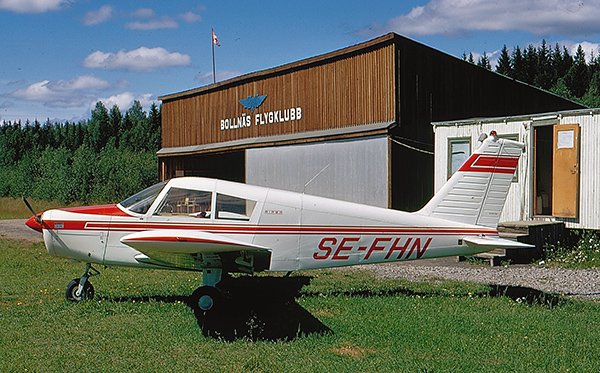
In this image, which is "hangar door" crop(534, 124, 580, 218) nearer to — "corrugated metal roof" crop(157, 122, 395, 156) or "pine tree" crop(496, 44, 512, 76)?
"corrugated metal roof" crop(157, 122, 395, 156)

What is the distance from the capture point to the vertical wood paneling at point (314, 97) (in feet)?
52.8

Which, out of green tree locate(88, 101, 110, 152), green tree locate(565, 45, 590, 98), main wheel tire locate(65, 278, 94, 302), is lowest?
main wheel tire locate(65, 278, 94, 302)

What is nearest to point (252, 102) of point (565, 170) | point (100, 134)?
point (565, 170)

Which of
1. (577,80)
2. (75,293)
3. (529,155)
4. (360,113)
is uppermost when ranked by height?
(577,80)

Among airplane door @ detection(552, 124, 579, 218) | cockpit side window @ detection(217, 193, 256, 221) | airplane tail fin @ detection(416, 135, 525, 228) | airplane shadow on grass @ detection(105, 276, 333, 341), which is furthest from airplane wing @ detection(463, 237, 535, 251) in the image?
airplane door @ detection(552, 124, 579, 218)

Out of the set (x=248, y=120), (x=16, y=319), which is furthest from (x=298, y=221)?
(x=248, y=120)

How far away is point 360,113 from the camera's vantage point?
659 inches

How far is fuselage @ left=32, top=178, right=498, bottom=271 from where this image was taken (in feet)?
24.0

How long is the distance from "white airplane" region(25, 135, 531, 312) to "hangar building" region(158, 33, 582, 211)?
25.5 feet

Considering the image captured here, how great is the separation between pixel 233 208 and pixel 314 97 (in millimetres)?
11751

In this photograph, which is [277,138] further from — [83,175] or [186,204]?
[83,175]

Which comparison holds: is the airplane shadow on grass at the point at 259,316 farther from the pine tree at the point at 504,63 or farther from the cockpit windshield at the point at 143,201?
the pine tree at the point at 504,63

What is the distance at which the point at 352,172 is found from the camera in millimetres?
16734

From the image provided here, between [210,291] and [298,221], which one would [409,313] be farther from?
[210,291]
